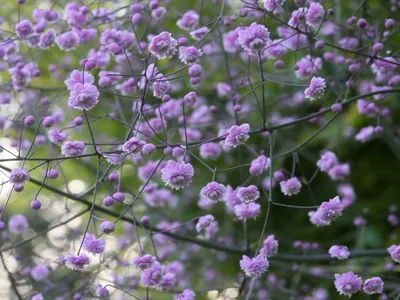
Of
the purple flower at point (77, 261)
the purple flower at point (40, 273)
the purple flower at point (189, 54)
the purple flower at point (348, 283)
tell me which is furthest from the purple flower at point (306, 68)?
the purple flower at point (40, 273)

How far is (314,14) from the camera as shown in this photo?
1.79 metres

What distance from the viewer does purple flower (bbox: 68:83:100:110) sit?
1.45 metres

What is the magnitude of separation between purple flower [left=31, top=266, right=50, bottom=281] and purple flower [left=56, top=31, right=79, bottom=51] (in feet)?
2.72

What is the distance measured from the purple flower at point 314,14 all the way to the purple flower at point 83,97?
707mm

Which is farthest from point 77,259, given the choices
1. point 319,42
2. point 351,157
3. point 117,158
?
point 351,157

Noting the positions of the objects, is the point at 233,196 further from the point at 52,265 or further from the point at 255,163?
the point at 52,265

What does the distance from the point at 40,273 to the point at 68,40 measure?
0.86 meters

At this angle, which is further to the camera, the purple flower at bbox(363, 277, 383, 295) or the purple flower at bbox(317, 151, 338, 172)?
the purple flower at bbox(317, 151, 338, 172)

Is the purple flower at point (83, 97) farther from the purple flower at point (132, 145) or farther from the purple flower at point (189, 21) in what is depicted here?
the purple flower at point (189, 21)

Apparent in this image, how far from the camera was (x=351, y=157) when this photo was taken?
3477mm

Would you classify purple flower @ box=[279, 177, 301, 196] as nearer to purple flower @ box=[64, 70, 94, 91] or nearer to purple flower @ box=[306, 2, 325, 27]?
purple flower @ box=[306, 2, 325, 27]

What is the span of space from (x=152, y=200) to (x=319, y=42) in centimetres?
120

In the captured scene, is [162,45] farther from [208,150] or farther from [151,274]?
[208,150]

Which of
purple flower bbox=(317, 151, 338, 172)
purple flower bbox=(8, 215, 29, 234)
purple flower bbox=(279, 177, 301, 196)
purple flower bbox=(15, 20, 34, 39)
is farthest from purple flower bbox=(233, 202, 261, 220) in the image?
purple flower bbox=(8, 215, 29, 234)
